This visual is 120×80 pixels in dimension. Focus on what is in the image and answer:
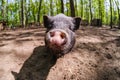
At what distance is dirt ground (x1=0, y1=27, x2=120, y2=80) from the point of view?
533cm

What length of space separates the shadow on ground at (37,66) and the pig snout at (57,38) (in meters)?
0.99

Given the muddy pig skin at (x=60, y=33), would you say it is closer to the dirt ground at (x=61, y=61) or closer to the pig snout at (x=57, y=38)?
the pig snout at (x=57, y=38)

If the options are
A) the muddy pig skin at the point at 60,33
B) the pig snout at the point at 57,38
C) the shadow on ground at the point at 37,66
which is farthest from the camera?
the shadow on ground at the point at 37,66

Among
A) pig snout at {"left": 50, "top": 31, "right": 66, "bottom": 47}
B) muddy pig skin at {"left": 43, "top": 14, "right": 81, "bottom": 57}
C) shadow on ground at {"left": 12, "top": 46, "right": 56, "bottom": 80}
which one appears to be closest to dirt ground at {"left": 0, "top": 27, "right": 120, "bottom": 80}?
shadow on ground at {"left": 12, "top": 46, "right": 56, "bottom": 80}

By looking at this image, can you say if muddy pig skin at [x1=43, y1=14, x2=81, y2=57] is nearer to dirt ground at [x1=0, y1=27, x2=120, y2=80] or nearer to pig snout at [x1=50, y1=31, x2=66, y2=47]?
pig snout at [x1=50, y1=31, x2=66, y2=47]

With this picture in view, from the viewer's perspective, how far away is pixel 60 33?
4.77 m

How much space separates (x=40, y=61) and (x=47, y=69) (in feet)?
1.49

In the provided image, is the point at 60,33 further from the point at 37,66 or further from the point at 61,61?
the point at 37,66

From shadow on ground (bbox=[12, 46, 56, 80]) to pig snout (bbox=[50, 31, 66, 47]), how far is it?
99 cm

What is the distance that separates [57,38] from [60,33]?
21 cm

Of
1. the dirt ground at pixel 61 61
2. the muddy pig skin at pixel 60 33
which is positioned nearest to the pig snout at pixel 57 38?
the muddy pig skin at pixel 60 33

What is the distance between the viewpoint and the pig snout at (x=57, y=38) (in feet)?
15.0

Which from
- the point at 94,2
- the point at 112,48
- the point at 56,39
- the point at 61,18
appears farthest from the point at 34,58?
the point at 94,2

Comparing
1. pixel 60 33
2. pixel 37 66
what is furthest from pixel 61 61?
pixel 60 33
